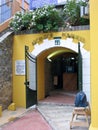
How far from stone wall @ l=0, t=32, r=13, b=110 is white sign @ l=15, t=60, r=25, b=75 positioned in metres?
0.26

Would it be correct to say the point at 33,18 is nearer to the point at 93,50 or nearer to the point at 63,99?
the point at 63,99

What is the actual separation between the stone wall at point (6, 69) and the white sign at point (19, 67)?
26 centimetres

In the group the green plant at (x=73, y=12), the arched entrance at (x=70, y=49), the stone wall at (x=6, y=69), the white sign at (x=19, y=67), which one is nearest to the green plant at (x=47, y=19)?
the green plant at (x=73, y=12)

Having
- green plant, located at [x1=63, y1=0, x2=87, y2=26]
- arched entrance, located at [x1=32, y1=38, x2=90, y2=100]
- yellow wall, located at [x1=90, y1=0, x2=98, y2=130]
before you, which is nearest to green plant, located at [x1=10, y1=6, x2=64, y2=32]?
green plant, located at [x1=63, y1=0, x2=87, y2=26]

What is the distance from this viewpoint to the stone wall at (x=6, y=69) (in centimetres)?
1107

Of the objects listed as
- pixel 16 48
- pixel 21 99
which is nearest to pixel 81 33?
pixel 16 48

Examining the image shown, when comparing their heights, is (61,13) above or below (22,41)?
above

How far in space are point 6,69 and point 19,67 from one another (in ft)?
2.05

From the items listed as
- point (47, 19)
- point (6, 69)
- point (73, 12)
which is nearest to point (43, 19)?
point (47, 19)

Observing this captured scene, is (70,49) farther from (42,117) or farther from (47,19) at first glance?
(42,117)

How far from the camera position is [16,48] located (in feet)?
39.1

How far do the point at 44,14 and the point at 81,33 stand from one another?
1645 millimetres

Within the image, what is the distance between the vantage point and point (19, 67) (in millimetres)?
11836

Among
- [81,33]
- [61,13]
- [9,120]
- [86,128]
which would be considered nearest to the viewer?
[86,128]
